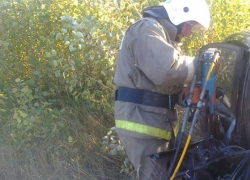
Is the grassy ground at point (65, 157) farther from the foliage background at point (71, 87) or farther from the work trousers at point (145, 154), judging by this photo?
the work trousers at point (145, 154)

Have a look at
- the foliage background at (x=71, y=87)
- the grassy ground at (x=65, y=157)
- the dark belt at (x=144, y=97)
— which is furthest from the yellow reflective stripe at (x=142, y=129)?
the grassy ground at (x=65, y=157)

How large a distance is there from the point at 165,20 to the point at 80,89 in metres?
1.97

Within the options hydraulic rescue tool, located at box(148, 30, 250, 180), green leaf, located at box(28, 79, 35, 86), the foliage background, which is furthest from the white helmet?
green leaf, located at box(28, 79, 35, 86)

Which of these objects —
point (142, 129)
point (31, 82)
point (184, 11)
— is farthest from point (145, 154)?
point (31, 82)

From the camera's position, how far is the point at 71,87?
4219 millimetres

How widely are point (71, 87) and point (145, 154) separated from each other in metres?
1.63

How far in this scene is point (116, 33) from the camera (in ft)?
13.3

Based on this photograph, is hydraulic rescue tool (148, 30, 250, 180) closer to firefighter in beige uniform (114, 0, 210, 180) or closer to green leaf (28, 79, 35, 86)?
firefighter in beige uniform (114, 0, 210, 180)

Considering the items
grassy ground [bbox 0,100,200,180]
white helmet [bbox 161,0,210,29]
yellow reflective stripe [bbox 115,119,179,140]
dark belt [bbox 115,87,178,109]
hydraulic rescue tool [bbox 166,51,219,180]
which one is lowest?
grassy ground [bbox 0,100,200,180]

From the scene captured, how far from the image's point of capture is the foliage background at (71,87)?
12.9 ft

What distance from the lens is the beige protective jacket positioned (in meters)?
2.50

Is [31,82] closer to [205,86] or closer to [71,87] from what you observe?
[71,87]

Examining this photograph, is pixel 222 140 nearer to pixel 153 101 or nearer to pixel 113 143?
pixel 153 101

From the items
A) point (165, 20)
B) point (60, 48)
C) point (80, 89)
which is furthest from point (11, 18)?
point (165, 20)
